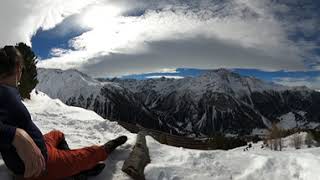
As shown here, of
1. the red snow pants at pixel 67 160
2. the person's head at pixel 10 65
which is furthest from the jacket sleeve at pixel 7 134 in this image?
the red snow pants at pixel 67 160

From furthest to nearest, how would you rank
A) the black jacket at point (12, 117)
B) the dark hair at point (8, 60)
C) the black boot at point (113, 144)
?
the black boot at point (113, 144)
the black jacket at point (12, 117)
the dark hair at point (8, 60)

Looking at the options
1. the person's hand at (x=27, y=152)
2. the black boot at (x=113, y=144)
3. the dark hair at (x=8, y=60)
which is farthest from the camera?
the black boot at (x=113, y=144)

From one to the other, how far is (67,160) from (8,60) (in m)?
2.44

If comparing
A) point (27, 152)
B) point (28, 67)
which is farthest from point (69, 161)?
point (28, 67)

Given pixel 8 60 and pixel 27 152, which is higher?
pixel 8 60

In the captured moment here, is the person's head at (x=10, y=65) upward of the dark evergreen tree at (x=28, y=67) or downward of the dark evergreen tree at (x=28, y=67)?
upward

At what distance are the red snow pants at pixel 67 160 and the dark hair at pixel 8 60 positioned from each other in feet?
6.27

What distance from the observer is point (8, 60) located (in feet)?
18.7

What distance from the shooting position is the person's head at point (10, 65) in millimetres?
A: 5719

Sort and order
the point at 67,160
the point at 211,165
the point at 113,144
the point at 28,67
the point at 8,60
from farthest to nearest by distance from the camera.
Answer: the point at 28,67, the point at 211,165, the point at 113,144, the point at 67,160, the point at 8,60

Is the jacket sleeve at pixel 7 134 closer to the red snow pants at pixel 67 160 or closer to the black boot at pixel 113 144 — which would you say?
the red snow pants at pixel 67 160

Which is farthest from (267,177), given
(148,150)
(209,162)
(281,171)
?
(148,150)

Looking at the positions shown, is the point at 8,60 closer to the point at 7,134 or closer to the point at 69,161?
the point at 7,134

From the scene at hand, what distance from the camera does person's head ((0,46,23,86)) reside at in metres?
5.72
